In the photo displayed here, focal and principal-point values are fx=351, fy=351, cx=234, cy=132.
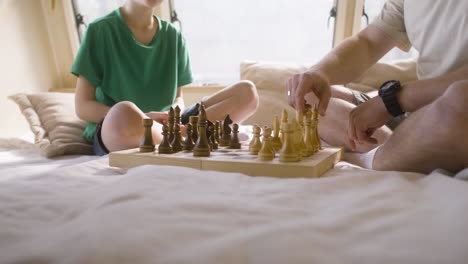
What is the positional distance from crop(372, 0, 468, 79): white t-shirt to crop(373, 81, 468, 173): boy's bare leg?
42cm

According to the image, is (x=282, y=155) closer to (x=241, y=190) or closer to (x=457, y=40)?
(x=241, y=190)

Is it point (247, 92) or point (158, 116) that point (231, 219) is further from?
point (247, 92)

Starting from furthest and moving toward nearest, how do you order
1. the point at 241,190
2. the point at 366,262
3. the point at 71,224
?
the point at 241,190 → the point at 71,224 → the point at 366,262

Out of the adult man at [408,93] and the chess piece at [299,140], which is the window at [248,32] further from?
the chess piece at [299,140]

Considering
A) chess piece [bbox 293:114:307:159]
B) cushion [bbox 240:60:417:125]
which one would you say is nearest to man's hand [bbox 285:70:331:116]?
chess piece [bbox 293:114:307:159]

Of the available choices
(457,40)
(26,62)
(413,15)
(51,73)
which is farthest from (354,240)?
(51,73)

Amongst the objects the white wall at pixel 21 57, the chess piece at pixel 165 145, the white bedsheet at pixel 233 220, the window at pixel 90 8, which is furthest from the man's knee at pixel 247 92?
the window at pixel 90 8

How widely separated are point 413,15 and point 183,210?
50.6 inches

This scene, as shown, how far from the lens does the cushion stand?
269 cm

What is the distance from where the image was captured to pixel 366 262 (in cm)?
45

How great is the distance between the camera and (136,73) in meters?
2.09

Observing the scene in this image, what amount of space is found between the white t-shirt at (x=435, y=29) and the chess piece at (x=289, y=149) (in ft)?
2.26

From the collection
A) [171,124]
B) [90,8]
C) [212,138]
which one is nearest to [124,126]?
[171,124]

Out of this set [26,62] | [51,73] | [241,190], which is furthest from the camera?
[51,73]
